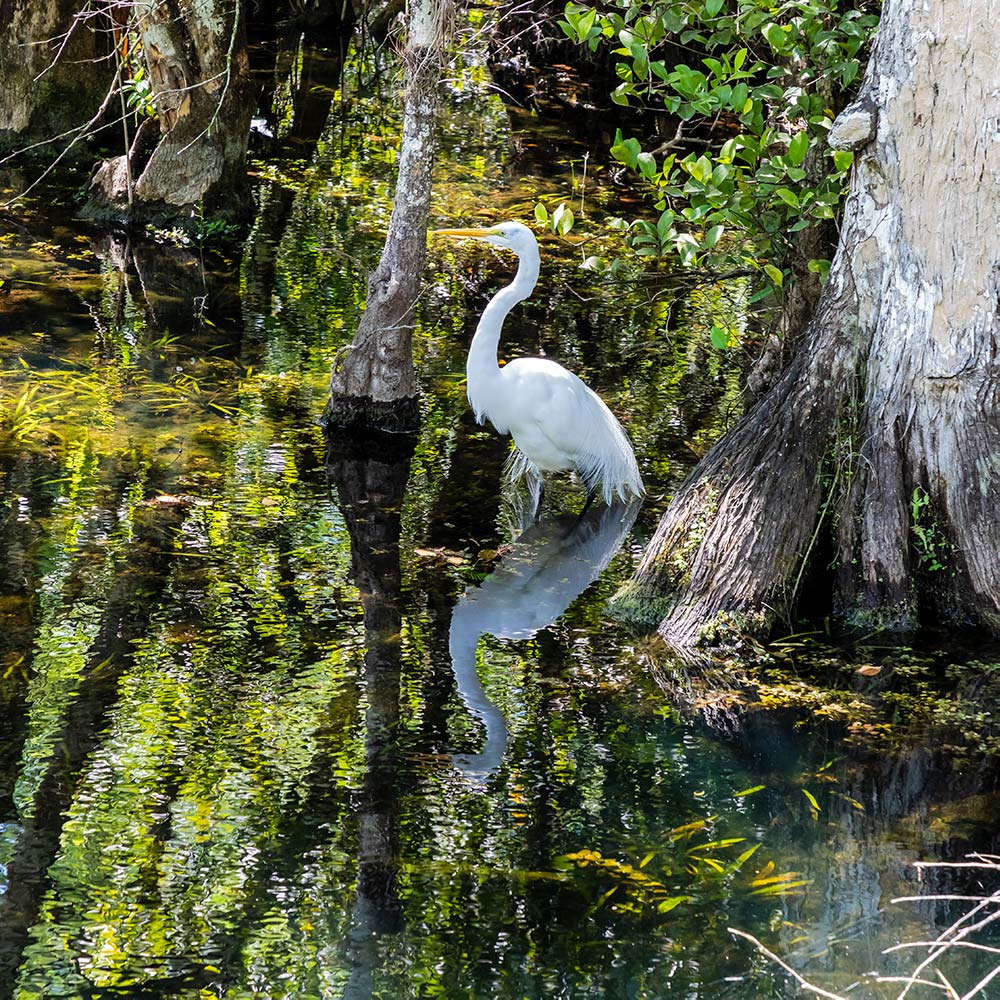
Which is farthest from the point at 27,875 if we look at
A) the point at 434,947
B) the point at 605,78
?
the point at 605,78

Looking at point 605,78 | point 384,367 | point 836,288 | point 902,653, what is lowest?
point 902,653

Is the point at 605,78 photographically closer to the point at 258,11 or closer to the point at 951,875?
the point at 258,11

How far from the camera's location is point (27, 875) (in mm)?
3805

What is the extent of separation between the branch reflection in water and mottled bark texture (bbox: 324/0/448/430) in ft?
3.52

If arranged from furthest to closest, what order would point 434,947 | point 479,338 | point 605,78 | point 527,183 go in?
point 605,78, point 527,183, point 479,338, point 434,947

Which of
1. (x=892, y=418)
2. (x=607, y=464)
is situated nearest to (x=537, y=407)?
(x=607, y=464)

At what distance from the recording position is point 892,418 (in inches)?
217

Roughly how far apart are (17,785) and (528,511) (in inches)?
120

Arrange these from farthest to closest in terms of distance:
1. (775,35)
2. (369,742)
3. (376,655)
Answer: (775,35) → (376,655) → (369,742)

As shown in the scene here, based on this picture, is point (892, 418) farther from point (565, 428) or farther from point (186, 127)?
point (186, 127)

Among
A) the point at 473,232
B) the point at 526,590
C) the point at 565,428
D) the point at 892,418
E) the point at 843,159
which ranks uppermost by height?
the point at 843,159

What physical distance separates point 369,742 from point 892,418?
252 cm

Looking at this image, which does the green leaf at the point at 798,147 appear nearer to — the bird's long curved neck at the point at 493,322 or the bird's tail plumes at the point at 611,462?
the bird's long curved neck at the point at 493,322

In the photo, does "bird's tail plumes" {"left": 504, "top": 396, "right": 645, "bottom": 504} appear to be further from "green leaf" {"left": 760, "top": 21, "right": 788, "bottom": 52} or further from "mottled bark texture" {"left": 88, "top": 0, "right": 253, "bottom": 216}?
"mottled bark texture" {"left": 88, "top": 0, "right": 253, "bottom": 216}
